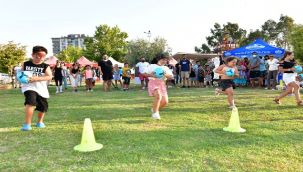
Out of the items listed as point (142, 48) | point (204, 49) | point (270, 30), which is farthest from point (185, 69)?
point (270, 30)

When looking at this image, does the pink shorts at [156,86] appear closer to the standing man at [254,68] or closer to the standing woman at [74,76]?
the standing woman at [74,76]

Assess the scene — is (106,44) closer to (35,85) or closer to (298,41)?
(298,41)

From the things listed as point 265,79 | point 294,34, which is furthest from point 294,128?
point 294,34

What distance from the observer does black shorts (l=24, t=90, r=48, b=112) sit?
679 cm

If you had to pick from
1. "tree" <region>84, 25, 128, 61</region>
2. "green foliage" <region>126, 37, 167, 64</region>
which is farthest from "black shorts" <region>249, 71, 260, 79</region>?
"tree" <region>84, 25, 128, 61</region>

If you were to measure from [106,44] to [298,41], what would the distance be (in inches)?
1712

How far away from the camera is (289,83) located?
392 inches

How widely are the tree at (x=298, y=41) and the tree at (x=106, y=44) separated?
39.6 meters

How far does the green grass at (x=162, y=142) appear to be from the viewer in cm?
452

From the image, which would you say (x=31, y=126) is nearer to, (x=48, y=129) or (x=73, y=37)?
(x=48, y=129)

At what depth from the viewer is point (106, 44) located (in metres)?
76.1

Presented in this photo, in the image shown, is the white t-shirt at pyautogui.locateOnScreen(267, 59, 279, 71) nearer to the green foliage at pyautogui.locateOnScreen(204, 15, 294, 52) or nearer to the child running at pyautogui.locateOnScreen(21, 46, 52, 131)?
the child running at pyautogui.locateOnScreen(21, 46, 52, 131)

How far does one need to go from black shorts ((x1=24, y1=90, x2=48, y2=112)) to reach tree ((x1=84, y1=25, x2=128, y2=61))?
228 ft

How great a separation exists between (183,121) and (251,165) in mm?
3304
